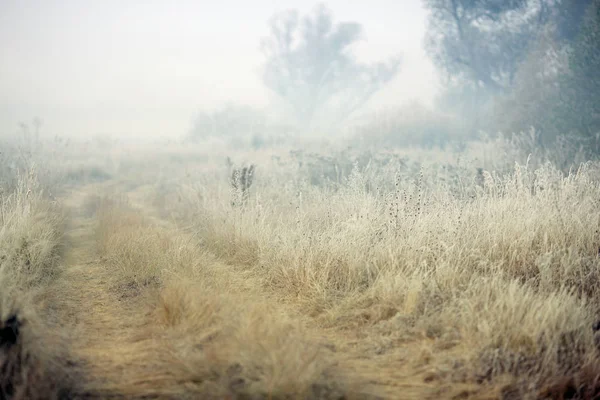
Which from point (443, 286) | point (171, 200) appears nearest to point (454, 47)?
point (171, 200)

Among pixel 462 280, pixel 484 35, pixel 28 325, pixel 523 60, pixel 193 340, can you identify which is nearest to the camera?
pixel 28 325

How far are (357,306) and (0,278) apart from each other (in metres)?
3.63

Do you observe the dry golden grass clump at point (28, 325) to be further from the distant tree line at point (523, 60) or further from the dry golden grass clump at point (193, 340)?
the distant tree line at point (523, 60)

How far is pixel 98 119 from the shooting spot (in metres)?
50.1

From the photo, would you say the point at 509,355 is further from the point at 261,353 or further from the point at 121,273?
the point at 121,273

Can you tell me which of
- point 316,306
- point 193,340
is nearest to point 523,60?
point 316,306

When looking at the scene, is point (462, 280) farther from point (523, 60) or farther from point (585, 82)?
point (523, 60)

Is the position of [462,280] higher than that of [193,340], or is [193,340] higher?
[462,280]

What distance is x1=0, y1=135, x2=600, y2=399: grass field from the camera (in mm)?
2891

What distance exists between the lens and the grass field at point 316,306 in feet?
9.48

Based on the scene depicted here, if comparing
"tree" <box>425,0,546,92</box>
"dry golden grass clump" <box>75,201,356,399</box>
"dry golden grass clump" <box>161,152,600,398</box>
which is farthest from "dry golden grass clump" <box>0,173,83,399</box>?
"tree" <box>425,0,546,92</box>

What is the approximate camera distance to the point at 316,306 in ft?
14.5

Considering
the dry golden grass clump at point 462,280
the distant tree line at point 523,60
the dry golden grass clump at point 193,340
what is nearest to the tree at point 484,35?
the distant tree line at point 523,60

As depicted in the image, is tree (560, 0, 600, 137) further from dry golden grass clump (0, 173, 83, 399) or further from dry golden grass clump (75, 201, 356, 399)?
dry golden grass clump (0, 173, 83, 399)
